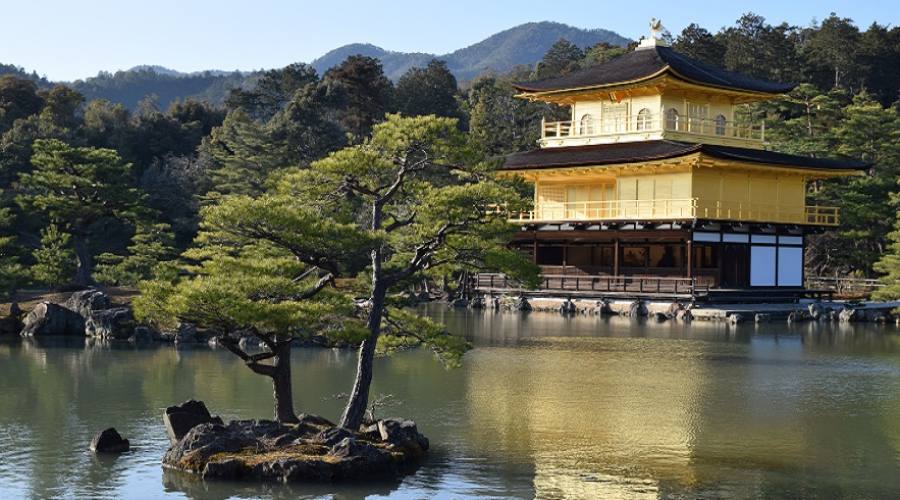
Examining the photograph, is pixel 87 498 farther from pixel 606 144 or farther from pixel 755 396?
pixel 606 144

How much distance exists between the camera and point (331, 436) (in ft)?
46.4

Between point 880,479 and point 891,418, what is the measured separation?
183 inches

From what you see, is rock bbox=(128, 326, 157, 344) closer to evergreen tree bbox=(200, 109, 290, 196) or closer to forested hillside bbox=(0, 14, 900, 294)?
forested hillside bbox=(0, 14, 900, 294)

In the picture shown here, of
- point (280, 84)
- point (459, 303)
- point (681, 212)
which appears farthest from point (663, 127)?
point (280, 84)

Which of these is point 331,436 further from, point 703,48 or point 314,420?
point 703,48

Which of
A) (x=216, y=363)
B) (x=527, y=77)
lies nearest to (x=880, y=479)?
(x=216, y=363)

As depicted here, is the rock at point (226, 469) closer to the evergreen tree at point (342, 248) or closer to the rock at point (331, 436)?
the rock at point (331, 436)

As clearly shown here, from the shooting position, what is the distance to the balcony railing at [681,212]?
1585 inches

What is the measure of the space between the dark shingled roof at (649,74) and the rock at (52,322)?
21.8 meters

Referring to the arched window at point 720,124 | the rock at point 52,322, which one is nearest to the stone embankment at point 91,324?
the rock at point 52,322

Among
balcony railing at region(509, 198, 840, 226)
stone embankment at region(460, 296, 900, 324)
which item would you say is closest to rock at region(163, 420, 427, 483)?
stone embankment at region(460, 296, 900, 324)

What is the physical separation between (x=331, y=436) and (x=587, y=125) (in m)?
33.7

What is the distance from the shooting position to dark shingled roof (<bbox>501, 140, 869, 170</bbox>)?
132 ft

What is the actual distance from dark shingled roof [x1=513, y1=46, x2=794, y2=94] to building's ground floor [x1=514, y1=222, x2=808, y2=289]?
5661 mm
